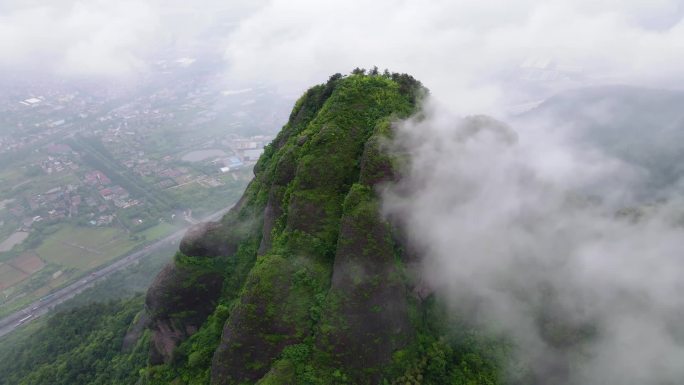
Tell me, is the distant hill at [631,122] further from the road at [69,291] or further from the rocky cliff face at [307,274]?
the road at [69,291]

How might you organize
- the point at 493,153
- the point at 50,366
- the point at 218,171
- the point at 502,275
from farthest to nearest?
the point at 218,171
the point at 50,366
the point at 493,153
the point at 502,275

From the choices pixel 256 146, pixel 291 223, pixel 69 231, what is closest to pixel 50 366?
pixel 291 223

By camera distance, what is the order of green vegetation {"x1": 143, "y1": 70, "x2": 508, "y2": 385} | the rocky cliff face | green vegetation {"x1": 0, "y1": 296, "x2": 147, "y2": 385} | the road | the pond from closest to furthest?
green vegetation {"x1": 143, "y1": 70, "x2": 508, "y2": 385}, the rocky cliff face, green vegetation {"x1": 0, "y1": 296, "x2": 147, "y2": 385}, the road, the pond

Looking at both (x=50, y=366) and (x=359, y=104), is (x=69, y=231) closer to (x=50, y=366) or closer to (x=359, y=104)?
(x=50, y=366)

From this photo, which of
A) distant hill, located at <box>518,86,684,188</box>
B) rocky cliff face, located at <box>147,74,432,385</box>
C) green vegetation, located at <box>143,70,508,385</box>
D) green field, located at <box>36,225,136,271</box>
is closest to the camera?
green vegetation, located at <box>143,70,508,385</box>

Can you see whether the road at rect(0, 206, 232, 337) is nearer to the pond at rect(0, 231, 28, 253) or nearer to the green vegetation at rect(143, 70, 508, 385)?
the pond at rect(0, 231, 28, 253)

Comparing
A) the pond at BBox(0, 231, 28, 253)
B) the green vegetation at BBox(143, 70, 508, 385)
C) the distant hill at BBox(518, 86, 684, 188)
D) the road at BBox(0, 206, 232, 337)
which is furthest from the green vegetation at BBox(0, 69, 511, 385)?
the pond at BBox(0, 231, 28, 253)

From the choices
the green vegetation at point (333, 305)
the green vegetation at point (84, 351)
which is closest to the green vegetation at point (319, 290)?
the green vegetation at point (333, 305)
